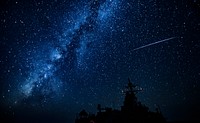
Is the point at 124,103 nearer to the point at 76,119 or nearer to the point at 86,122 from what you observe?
the point at 86,122

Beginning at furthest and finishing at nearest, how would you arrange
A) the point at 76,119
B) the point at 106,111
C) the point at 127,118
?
1. the point at 76,119
2. the point at 106,111
3. the point at 127,118

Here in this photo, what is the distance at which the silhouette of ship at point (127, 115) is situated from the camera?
1014 inches

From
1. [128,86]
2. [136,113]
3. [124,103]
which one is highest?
[128,86]

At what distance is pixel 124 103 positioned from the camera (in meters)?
27.9

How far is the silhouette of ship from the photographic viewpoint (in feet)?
84.5

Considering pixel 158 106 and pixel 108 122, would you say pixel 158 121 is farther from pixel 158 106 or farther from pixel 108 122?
pixel 108 122

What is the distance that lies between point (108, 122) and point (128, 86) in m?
9.40

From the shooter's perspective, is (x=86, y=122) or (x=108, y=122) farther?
(x=86, y=122)

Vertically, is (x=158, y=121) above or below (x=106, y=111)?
below

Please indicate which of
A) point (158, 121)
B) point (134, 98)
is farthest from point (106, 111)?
point (158, 121)

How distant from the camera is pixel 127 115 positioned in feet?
84.9

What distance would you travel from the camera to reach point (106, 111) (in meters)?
27.8

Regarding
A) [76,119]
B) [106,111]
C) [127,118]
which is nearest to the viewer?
[127,118]

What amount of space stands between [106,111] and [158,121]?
9.53 metres
